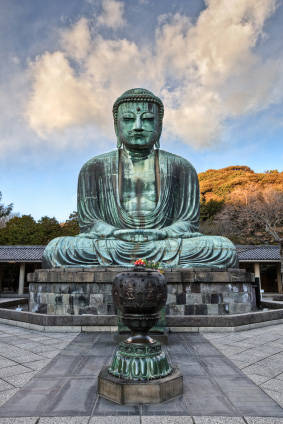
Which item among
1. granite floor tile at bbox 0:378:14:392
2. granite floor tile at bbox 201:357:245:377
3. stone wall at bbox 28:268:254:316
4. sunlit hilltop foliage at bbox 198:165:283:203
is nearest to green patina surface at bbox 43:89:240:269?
stone wall at bbox 28:268:254:316

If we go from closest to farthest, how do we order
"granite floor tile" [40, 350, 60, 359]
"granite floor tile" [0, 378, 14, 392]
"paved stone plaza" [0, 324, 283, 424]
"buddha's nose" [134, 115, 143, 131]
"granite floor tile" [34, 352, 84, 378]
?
"paved stone plaza" [0, 324, 283, 424] < "granite floor tile" [0, 378, 14, 392] < "granite floor tile" [34, 352, 84, 378] < "granite floor tile" [40, 350, 60, 359] < "buddha's nose" [134, 115, 143, 131]

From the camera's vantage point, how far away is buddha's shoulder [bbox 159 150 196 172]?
8.72 metres

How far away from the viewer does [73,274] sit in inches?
249

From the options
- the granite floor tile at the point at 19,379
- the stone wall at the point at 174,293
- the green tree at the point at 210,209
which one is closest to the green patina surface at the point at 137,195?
the stone wall at the point at 174,293

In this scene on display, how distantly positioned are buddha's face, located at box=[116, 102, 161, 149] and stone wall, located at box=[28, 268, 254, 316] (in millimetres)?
3661

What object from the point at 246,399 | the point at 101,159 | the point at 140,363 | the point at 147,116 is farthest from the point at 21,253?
the point at 246,399

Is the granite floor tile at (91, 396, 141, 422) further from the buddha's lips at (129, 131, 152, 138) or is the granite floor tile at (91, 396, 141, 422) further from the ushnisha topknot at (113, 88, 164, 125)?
the ushnisha topknot at (113, 88, 164, 125)

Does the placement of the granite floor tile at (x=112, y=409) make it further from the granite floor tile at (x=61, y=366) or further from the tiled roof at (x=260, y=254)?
the tiled roof at (x=260, y=254)

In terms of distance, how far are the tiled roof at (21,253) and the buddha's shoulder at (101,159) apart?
11537mm

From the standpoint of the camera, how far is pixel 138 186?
8.41 m

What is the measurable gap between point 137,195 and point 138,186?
0.82ft

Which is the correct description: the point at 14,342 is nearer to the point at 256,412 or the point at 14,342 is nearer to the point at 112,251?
the point at 112,251

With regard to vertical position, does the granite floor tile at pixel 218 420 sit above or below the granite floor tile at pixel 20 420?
below

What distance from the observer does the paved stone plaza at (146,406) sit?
2301 mm
